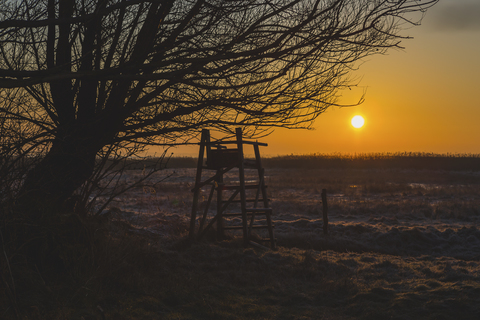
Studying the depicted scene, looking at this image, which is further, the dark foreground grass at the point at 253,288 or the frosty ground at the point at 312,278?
the frosty ground at the point at 312,278

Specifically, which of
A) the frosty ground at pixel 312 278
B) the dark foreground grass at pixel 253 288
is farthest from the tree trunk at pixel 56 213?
the frosty ground at pixel 312 278

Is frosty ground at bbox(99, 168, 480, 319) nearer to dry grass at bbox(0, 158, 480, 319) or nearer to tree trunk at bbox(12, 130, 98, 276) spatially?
dry grass at bbox(0, 158, 480, 319)

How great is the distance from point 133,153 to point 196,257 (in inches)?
117

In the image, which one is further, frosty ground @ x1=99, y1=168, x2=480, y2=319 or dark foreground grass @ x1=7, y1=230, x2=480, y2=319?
frosty ground @ x1=99, y1=168, x2=480, y2=319

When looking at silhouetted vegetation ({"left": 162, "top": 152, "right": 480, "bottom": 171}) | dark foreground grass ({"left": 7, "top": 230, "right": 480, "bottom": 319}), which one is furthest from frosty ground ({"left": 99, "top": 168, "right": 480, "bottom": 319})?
silhouetted vegetation ({"left": 162, "top": 152, "right": 480, "bottom": 171})

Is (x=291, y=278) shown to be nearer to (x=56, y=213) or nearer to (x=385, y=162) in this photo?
(x=56, y=213)

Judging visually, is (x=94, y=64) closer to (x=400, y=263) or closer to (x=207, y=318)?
(x=207, y=318)

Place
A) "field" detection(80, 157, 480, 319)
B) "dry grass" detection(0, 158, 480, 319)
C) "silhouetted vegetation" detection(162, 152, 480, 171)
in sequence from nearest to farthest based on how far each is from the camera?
"dry grass" detection(0, 158, 480, 319) < "field" detection(80, 157, 480, 319) < "silhouetted vegetation" detection(162, 152, 480, 171)

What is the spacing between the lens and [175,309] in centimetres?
532

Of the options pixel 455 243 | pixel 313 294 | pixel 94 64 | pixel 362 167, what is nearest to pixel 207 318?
pixel 313 294

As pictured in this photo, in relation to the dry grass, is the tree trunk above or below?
above

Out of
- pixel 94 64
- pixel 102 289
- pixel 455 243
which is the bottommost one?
pixel 455 243

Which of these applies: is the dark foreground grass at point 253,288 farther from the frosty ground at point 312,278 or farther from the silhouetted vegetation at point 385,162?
the silhouetted vegetation at point 385,162

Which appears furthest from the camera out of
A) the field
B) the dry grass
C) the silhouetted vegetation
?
the silhouetted vegetation
